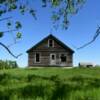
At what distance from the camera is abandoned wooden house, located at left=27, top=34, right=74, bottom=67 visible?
64.4 metres

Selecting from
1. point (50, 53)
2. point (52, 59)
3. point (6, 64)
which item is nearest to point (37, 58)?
point (50, 53)

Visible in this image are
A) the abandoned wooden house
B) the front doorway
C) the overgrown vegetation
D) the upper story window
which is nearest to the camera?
the overgrown vegetation

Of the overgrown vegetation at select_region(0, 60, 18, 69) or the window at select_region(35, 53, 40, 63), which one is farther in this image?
the window at select_region(35, 53, 40, 63)

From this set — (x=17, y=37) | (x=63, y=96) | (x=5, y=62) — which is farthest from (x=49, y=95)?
(x=5, y=62)

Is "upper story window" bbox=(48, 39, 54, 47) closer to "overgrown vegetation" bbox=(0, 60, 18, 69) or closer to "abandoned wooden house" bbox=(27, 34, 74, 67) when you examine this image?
"abandoned wooden house" bbox=(27, 34, 74, 67)

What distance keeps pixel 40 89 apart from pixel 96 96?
250 cm

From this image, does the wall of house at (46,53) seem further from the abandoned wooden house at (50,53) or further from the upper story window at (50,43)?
the upper story window at (50,43)

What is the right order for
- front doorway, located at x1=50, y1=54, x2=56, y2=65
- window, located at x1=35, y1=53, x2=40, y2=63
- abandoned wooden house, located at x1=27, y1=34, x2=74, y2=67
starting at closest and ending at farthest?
window, located at x1=35, y1=53, x2=40, y2=63 → abandoned wooden house, located at x1=27, y1=34, x2=74, y2=67 → front doorway, located at x1=50, y1=54, x2=56, y2=65

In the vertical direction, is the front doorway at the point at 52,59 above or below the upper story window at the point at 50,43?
below

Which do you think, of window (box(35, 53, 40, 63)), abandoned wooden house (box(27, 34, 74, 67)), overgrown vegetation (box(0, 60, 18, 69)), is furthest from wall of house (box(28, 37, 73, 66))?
overgrown vegetation (box(0, 60, 18, 69))

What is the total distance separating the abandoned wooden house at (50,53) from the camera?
64.4 m

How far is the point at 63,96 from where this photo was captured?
11.2 metres

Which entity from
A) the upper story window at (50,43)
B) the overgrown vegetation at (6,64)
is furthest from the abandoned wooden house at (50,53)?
the overgrown vegetation at (6,64)

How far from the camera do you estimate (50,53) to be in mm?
65312
